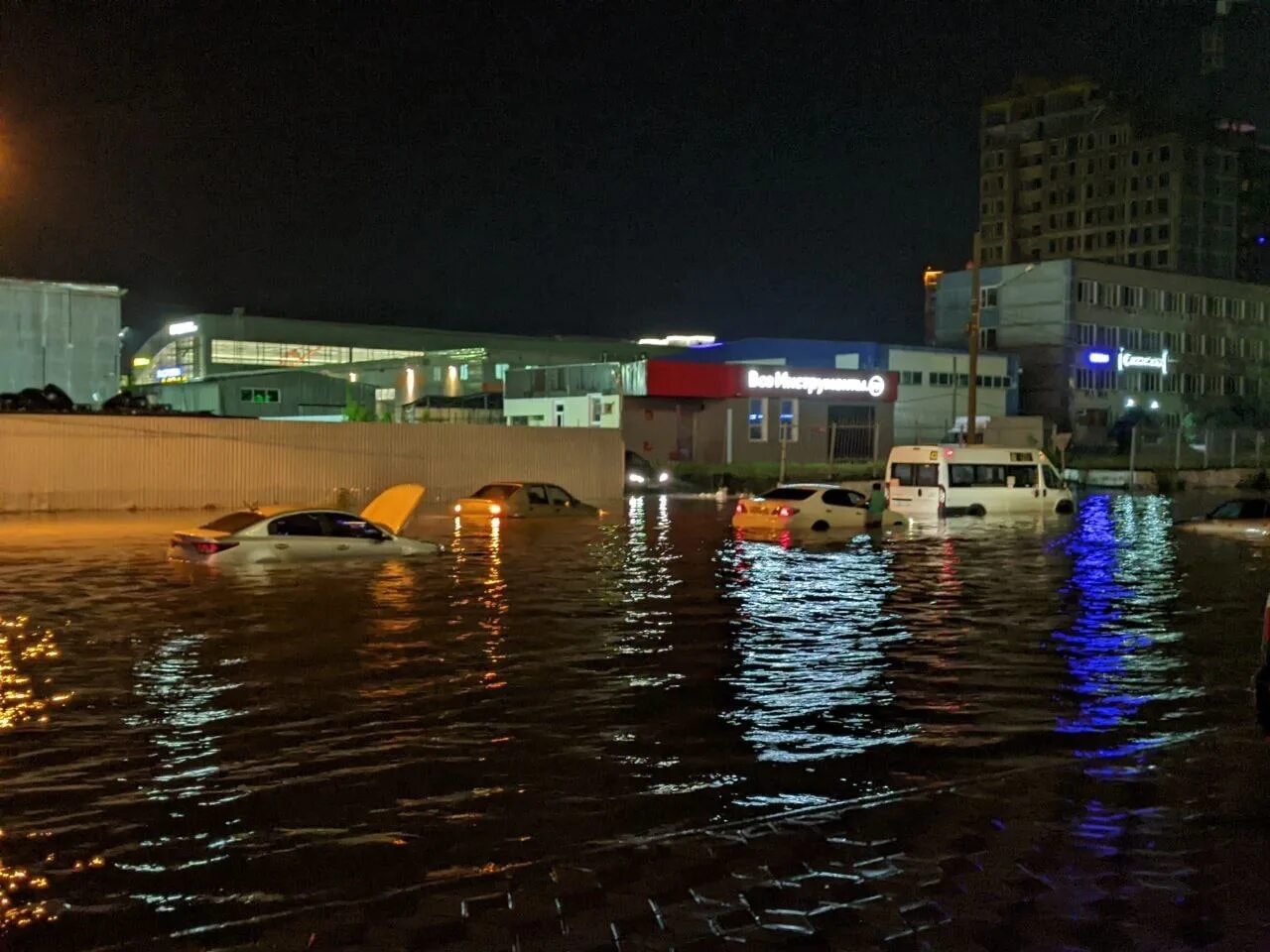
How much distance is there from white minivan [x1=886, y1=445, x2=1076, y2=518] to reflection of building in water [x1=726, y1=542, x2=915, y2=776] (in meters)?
12.3

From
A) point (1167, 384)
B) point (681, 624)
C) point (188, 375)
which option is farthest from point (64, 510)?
point (1167, 384)

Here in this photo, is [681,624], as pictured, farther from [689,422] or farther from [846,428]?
[846,428]

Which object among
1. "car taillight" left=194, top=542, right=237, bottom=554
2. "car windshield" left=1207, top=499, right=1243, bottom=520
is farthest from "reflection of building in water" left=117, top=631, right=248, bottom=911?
"car windshield" left=1207, top=499, right=1243, bottom=520

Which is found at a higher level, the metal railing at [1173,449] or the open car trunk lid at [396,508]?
the metal railing at [1173,449]

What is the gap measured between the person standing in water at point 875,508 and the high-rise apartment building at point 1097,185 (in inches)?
3644

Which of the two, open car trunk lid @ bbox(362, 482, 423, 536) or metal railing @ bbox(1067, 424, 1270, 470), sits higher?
metal railing @ bbox(1067, 424, 1270, 470)

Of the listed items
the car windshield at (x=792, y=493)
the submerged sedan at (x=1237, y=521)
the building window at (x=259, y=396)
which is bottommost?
the submerged sedan at (x=1237, y=521)

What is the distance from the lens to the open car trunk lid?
81.9ft

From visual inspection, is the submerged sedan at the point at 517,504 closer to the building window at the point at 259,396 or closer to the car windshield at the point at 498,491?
the car windshield at the point at 498,491

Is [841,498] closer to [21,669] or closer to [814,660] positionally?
[814,660]

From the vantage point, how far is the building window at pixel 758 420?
2173 inches

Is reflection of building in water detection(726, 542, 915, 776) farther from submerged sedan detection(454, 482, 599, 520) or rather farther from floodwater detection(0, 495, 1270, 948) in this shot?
submerged sedan detection(454, 482, 599, 520)

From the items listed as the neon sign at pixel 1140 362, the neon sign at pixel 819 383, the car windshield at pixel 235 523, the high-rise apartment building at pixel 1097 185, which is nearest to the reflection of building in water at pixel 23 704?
the car windshield at pixel 235 523

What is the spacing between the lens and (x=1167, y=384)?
296 feet
